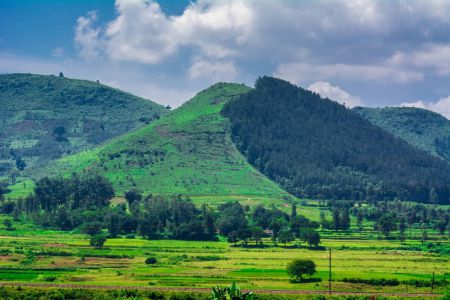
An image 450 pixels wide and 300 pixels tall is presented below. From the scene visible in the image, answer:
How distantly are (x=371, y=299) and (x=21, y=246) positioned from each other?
95.3 m

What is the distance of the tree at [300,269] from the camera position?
12938cm

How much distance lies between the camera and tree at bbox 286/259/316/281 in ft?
424

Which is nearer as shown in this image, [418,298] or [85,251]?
[418,298]

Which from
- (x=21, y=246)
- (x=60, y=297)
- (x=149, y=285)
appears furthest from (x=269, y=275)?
(x=21, y=246)

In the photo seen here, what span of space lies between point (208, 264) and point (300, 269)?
1056 inches

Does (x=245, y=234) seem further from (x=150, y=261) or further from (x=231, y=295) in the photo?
(x=231, y=295)

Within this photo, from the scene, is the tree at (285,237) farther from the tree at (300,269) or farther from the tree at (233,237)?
the tree at (300,269)

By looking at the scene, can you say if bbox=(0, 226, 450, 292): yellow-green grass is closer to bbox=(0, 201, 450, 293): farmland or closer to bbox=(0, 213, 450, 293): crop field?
bbox=(0, 213, 450, 293): crop field

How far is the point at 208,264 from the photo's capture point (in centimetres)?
14912

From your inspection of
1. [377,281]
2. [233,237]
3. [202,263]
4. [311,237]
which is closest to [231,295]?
[377,281]

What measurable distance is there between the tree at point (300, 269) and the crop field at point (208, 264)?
2032 mm

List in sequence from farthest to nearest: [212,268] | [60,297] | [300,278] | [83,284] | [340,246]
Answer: [340,246]
[212,268]
[300,278]
[83,284]
[60,297]

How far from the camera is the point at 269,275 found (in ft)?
442

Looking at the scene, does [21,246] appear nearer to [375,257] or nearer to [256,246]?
[256,246]
